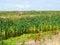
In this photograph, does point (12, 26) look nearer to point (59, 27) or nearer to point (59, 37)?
point (59, 27)

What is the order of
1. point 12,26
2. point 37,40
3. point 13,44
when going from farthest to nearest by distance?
point 12,26
point 37,40
point 13,44

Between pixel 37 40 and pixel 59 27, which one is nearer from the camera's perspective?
pixel 37 40

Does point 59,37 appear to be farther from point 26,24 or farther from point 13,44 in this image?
point 26,24

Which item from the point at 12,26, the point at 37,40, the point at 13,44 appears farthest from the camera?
the point at 12,26

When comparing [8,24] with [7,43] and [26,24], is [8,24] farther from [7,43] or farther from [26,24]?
[7,43]

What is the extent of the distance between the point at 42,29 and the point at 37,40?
15.8m

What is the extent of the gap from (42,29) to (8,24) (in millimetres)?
6492

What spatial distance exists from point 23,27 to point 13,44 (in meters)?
17.2

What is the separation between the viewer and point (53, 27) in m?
50.6

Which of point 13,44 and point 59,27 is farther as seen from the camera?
point 59,27

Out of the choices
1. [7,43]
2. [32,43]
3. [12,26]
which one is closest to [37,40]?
[32,43]

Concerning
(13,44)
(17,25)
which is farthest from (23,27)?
(13,44)

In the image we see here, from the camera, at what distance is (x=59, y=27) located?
50688 millimetres

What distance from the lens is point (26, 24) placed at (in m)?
50.6
